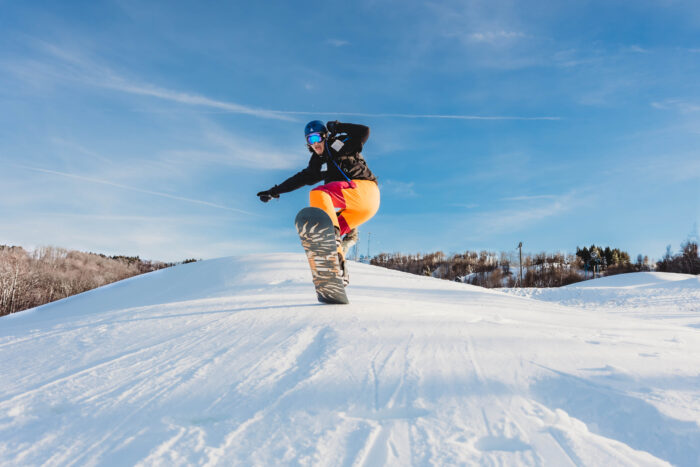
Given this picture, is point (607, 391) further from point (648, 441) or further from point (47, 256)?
point (47, 256)

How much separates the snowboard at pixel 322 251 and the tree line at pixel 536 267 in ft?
97.4

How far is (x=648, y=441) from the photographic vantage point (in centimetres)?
157

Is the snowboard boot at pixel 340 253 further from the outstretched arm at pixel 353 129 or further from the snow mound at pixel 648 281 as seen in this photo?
the snow mound at pixel 648 281

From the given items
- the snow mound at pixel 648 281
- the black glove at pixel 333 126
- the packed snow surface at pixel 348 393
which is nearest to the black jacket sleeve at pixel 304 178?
the black glove at pixel 333 126

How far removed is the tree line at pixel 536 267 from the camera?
1275 inches

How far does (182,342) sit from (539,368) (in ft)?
8.15

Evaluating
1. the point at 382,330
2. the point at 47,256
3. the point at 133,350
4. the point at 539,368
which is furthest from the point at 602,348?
the point at 47,256

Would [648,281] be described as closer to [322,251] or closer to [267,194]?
[322,251]

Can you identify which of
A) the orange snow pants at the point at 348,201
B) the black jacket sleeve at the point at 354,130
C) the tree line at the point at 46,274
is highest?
the black jacket sleeve at the point at 354,130

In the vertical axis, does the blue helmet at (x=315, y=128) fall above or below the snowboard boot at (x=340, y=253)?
above

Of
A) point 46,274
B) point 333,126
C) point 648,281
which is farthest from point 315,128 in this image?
point 46,274

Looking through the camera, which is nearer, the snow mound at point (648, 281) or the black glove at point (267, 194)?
the black glove at point (267, 194)

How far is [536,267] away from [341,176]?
112 ft

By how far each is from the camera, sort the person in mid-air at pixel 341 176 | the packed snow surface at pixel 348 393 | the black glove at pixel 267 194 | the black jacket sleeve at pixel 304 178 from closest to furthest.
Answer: the packed snow surface at pixel 348 393 → the person in mid-air at pixel 341 176 → the black jacket sleeve at pixel 304 178 → the black glove at pixel 267 194
